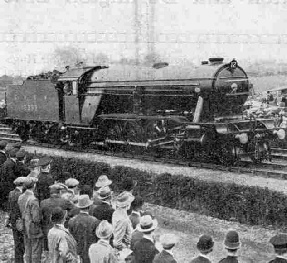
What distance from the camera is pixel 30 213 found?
23.2ft

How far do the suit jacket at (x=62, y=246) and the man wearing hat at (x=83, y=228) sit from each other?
169 millimetres

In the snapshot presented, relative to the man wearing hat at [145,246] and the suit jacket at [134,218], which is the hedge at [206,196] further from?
the man wearing hat at [145,246]

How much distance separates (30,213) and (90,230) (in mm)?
1560

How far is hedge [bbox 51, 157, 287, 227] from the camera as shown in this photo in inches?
352

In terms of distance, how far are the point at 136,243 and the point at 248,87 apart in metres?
11.1

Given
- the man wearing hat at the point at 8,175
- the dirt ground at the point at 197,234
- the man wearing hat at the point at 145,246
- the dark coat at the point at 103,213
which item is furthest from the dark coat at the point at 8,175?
the man wearing hat at the point at 145,246

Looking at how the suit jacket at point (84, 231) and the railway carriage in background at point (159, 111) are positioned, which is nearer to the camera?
the suit jacket at point (84, 231)

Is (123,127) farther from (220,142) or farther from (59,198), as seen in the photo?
(59,198)

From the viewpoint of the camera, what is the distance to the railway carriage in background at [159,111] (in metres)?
14.3

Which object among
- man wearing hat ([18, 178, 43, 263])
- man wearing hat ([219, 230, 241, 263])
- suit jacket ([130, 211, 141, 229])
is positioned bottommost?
man wearing hat ([18, 178, 43, 263])

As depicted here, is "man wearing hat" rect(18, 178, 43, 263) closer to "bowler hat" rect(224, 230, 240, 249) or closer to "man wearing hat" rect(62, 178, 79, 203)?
"man wearing hat" rect(62, 178, 79, 203)

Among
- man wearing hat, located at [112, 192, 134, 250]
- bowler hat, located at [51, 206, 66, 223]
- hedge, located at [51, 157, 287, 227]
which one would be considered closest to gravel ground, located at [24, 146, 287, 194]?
hedge, located at [51, 157, 287, 227]

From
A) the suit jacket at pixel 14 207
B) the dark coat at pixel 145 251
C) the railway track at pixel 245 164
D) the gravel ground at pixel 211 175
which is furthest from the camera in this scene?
the railway track at pixel 245 164

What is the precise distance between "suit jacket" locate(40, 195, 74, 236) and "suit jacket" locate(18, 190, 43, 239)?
84 mm
